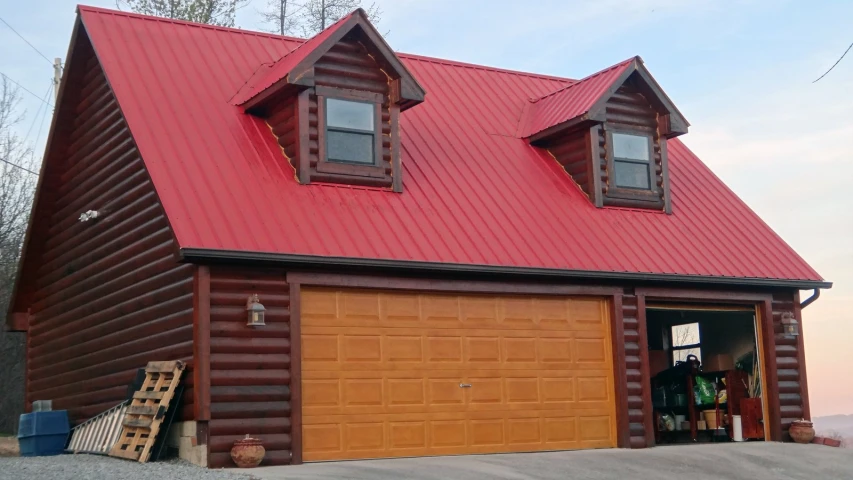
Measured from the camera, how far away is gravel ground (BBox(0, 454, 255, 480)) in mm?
12023

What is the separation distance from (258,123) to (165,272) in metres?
3.17

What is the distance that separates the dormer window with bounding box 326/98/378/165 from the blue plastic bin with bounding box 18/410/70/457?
5.64 meters

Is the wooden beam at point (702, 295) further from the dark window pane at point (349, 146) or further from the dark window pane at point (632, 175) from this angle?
the dark window pane at point (349, 146)

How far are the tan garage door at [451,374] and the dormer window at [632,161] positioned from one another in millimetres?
3036

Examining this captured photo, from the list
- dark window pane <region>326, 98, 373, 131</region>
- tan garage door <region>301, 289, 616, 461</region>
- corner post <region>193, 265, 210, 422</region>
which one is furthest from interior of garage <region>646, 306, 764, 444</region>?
corner post <region>193, 265, 210, 422</region>

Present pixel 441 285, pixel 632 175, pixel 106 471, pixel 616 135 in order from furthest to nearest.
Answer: pixel 632 175 → pixel 616 135 → pixel 441 285 → pixel 106 471

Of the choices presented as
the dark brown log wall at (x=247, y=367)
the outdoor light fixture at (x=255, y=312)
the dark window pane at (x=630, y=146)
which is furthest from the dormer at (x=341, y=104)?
the dark window pane at (x=630, y=146)

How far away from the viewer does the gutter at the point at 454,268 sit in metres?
13.9

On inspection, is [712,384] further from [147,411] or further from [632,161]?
[147,411]

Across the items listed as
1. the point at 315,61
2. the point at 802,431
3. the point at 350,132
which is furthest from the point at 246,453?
the point at 802,431

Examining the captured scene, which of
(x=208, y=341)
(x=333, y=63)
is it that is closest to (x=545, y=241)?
(x=333, y=63)

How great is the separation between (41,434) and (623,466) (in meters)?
8.37

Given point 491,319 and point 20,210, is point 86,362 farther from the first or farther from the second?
point 20,210

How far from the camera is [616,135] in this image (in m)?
19.4
